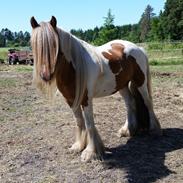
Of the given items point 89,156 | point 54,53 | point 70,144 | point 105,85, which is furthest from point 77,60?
point 70,144

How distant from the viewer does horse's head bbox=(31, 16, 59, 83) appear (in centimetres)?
390

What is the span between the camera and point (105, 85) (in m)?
4.79

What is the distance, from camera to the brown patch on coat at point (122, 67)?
4.88 m

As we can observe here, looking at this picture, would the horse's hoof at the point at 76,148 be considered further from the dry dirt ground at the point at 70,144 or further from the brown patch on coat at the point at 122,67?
the brown patch on coat at the point at 122,67

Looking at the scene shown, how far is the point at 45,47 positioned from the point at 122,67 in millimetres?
1385

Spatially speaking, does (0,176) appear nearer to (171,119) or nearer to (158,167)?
(158,167)

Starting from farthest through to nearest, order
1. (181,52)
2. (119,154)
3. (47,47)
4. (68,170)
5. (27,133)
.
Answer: (181,52), (27,133), (119,154), (68,170), (47,47)

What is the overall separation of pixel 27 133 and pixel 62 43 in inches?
79.9

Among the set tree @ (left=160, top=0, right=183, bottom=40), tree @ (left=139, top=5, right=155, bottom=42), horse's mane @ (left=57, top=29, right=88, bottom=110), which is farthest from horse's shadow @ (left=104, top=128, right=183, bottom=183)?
tree @ (left=139, top=5, right=155, bottom=42)

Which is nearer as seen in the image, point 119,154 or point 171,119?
point 119,154

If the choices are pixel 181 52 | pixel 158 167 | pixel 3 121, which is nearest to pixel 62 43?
pixel 158 167

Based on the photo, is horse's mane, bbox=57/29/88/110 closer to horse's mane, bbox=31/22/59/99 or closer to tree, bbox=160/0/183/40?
horse's mane, bbox=31/22/59/99

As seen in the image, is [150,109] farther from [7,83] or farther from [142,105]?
[7,83]

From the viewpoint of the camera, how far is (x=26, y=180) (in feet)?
13.1
